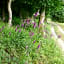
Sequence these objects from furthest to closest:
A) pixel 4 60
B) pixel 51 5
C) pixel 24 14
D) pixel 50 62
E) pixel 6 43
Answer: pixel 24 14 < pixel 51 5 < pixel 50 62 < pixel 6 43 < pixel 4 60

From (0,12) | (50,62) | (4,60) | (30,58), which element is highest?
(0,12)

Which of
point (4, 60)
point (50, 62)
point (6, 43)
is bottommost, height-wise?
point (50, 62)

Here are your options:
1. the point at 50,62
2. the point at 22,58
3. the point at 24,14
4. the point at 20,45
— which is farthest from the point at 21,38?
the point at 24,14

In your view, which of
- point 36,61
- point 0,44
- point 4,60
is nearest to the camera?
point 4,60

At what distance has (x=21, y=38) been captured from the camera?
14.6 feet

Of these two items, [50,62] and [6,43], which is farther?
[50,62]

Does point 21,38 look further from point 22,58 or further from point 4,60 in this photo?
point 4,60

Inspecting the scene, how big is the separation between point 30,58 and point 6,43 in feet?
3.44

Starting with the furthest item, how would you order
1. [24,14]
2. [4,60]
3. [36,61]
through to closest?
1. [24,14]
2. [36,61]
3. [4,60]

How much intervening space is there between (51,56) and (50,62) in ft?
1.28

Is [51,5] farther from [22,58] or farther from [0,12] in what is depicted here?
[0,12]

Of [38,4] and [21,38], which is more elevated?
[38,4]

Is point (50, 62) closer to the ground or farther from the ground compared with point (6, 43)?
closer to the ground

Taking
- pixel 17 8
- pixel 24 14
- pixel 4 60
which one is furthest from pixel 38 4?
pixel 24 14
